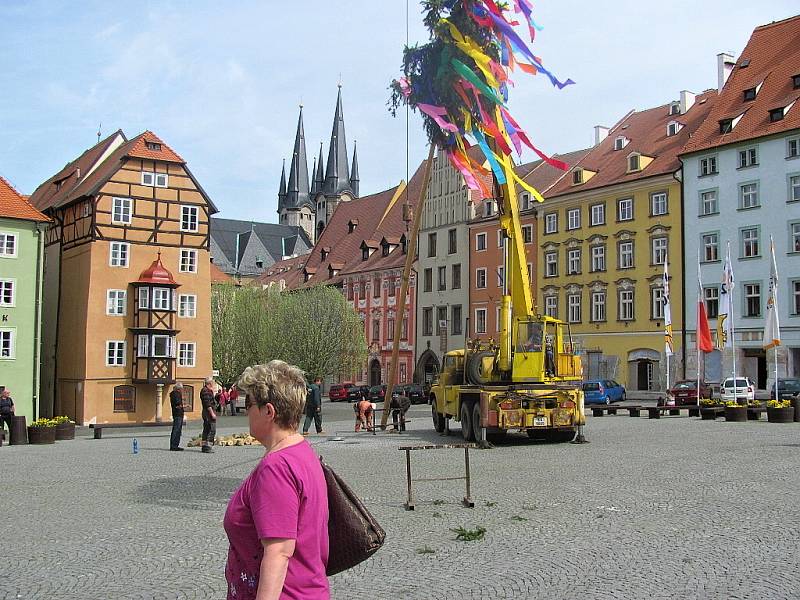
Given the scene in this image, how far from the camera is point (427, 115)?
18.2 m

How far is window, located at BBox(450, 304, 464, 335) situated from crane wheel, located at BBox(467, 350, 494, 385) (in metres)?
42.2

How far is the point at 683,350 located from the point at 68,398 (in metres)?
31.1

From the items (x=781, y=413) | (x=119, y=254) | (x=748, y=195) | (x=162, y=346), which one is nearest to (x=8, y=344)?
(x=119, y=254)

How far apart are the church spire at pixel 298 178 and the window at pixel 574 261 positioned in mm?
76868

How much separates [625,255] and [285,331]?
21280 millimetres

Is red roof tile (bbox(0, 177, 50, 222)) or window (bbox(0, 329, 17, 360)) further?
red roof tile (bbox(0, 177, 50, 222))

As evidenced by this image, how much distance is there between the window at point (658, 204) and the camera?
51438mm

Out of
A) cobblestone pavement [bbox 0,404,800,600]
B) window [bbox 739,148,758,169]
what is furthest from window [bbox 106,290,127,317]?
window [bbox 739,148,758,169]

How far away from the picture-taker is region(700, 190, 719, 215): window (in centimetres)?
4888

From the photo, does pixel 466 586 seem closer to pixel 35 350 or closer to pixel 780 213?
pixel 35 350

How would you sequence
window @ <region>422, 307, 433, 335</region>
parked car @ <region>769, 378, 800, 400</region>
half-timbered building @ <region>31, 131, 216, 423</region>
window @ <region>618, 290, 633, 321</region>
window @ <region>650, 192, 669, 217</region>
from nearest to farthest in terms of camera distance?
parked car @ <region>769, 378, 800, 400</region>
half-timbered building @ <region>31, 131, 216, 423</region>
window @ <region>650, 192, 669, 217</region>
window @ <region>618, 290, 633, 321</region>
window @ <region>422, 307, 433, 335</region>

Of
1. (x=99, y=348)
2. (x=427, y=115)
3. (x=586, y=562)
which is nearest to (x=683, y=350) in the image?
(x=99, y=348)

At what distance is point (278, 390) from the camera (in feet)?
12.2

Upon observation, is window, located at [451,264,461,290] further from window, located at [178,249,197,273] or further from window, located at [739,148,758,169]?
window, located at [178,249,197,273]
